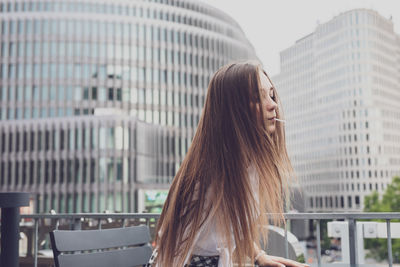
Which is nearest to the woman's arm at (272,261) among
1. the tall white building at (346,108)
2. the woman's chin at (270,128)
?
the woman's chin at (270,128)

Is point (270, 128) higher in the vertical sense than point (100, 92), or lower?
lower

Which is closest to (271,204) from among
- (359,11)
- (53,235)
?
(53,235)

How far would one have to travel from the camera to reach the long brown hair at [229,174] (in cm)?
143

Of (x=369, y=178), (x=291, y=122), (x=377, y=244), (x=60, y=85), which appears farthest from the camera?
(x=291, y=122)

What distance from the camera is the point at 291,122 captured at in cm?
13162

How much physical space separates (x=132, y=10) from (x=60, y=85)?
12.7 meters

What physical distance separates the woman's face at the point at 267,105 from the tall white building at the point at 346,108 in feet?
342

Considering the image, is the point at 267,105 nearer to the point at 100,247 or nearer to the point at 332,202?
the point at 100,247

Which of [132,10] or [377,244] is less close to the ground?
[132,10]

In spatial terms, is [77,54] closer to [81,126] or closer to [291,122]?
[81,126]

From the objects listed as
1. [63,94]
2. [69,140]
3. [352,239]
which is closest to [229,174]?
[352,239]

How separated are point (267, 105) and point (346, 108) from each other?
115m

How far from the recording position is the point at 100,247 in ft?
6.95

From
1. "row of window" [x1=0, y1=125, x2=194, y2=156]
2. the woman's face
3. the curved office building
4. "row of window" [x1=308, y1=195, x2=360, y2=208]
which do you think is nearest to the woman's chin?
the woman's face
